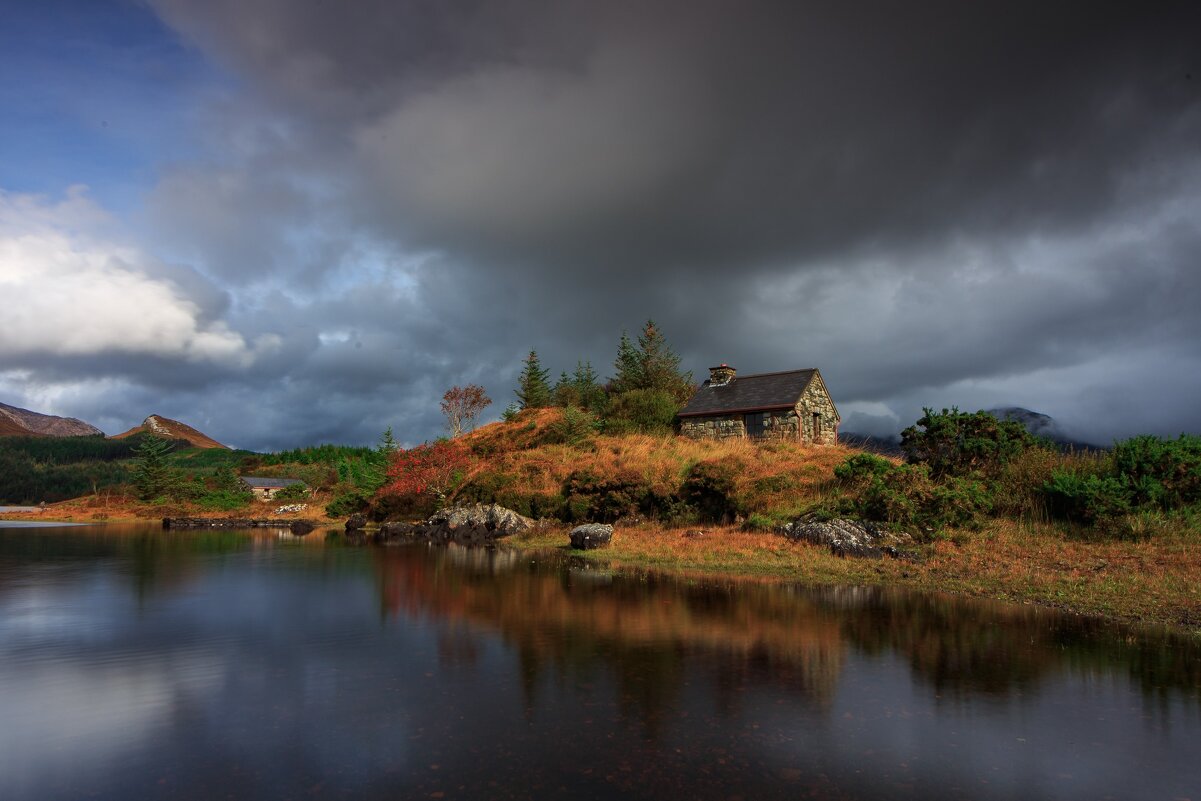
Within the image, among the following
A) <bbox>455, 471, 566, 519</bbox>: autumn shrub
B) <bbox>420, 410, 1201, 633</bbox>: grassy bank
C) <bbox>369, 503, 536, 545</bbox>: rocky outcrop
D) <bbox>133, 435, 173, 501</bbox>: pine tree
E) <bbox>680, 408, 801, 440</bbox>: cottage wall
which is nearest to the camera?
<bbox>420, 410, 1201, 633</bbox>: grassy bank

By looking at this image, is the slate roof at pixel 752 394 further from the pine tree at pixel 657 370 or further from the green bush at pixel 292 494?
the green bush at pixel 292 494

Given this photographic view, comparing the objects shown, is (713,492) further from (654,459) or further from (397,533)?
(397,533)

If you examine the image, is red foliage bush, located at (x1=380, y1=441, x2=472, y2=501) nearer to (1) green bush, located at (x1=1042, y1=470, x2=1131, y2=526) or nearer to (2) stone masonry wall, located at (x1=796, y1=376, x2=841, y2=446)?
(2) stone masonry wall, located at (x1=796, y1=376, x2=841, y2=446)

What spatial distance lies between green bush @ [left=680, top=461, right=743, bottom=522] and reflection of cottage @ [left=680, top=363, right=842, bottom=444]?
1445 centimetres

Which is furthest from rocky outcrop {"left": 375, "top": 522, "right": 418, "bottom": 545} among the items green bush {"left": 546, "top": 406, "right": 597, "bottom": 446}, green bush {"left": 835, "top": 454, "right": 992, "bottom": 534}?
green bush {"left": 835, "top": 454, "right": 992, "bottom": 534}

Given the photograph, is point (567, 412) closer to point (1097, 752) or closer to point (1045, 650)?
point (1045, 650)

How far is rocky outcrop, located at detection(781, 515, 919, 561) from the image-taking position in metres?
20.7

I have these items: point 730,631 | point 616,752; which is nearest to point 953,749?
point 616,752

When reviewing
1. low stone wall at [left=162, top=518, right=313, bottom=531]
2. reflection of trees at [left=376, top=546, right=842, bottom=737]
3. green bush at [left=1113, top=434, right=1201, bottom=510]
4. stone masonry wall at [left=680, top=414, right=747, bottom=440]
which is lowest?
low stone wall at [left=162, top=518, right=313, bottom=531]

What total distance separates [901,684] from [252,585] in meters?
18.3

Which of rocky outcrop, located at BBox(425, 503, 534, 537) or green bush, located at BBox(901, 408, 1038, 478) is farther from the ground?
green bush, located at BBox(901, 408, 1038, 478)

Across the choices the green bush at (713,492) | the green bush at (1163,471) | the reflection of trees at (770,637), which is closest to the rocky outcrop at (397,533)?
the green bush at (713,492)

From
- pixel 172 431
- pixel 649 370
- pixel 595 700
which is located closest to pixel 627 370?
pixel 649 370

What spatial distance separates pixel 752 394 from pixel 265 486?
64.8 m
